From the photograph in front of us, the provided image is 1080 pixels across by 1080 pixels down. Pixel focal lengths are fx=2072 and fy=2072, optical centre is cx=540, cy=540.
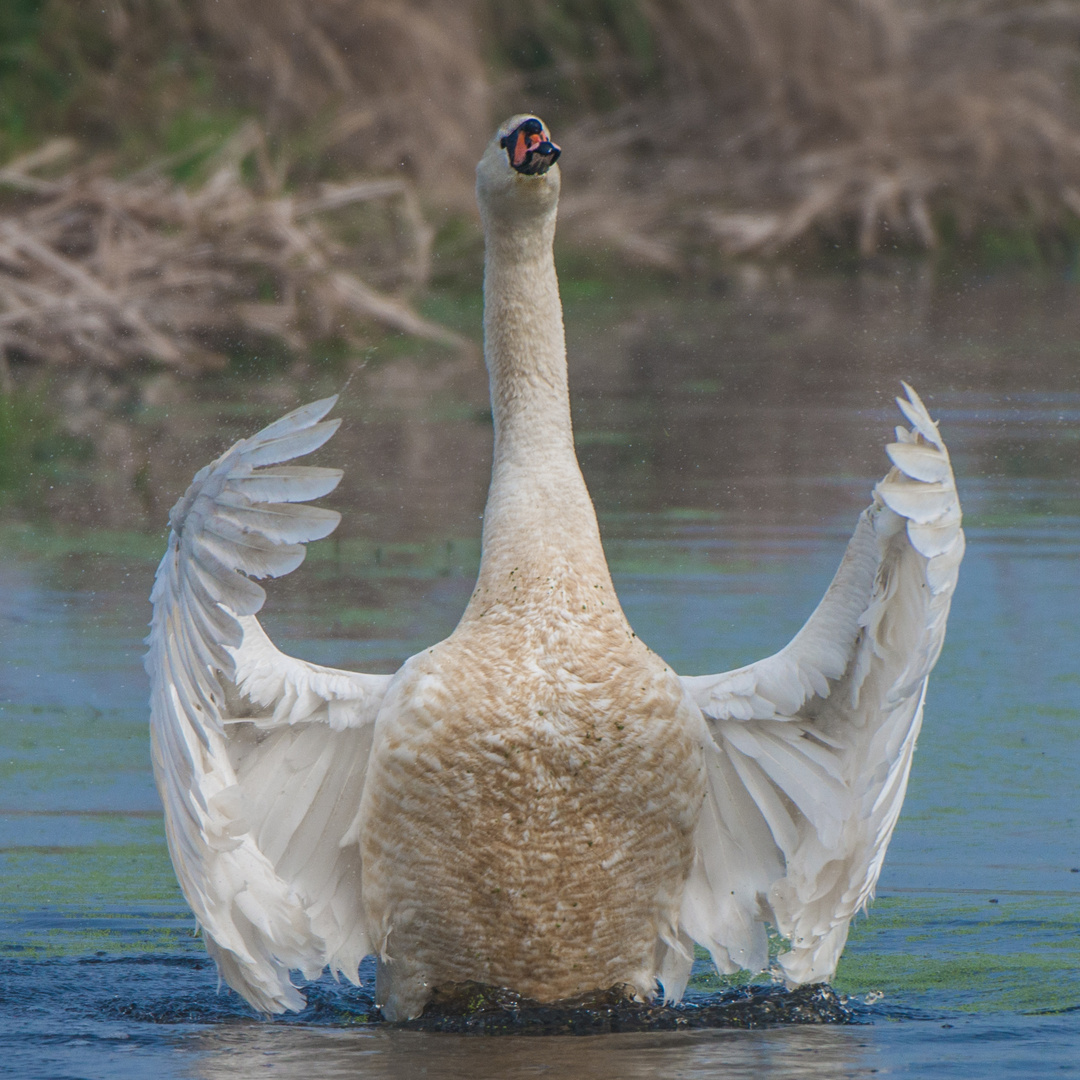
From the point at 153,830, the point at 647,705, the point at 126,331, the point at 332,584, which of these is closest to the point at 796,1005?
the point at 647,705

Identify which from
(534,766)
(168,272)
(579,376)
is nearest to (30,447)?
(168,272)

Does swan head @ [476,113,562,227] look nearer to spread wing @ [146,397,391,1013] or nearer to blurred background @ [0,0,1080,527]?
spread wing @ [146,397,391,1013]

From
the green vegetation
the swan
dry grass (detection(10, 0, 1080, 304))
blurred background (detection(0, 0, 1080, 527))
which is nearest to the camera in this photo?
the swan

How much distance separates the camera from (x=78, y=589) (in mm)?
9016

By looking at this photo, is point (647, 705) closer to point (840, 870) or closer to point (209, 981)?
point (840, 870)

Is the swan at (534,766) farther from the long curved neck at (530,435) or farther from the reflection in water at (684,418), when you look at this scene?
the reflection in water at (684,418)

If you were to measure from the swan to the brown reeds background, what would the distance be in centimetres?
1107

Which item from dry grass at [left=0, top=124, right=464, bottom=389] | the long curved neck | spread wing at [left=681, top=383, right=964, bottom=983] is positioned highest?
dry grass at [left=0, top=124, right=464, bottom=389]

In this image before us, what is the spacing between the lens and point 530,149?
528 centimetres

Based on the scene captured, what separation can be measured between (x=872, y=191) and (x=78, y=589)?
1507 cm

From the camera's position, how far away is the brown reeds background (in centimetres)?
2019

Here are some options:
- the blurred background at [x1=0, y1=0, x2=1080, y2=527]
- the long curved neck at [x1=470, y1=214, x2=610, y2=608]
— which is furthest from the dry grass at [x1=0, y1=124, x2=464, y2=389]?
the long curved neck at [x1=470, y1=214, x2=610, y2=608]

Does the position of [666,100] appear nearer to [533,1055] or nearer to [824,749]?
[824,749]

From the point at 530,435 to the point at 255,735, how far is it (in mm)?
1036
